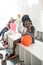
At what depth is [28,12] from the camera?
5.89 m

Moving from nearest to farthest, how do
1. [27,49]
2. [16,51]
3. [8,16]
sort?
[27,49]
[16,51]
[8,16]

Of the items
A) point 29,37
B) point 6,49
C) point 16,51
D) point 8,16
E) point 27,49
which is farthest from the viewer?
point 8,16

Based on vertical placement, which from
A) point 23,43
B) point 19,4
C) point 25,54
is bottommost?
point 25,54

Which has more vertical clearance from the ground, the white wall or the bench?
the white wall

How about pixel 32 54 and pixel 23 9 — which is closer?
pixel 32 54

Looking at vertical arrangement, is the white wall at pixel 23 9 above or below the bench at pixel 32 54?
above

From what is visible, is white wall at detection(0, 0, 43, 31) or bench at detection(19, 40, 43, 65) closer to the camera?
bench at detection(19, 40, 43, 65)

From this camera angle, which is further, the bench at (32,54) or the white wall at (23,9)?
the white wall at (23,9)

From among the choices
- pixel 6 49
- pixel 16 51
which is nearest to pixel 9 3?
pixel 6 49

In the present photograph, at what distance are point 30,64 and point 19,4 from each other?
3750 millimetres

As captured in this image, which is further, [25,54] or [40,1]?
[40,1]

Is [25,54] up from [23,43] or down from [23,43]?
down

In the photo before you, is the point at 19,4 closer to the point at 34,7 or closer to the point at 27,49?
the point at 34,7

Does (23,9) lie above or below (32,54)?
above
